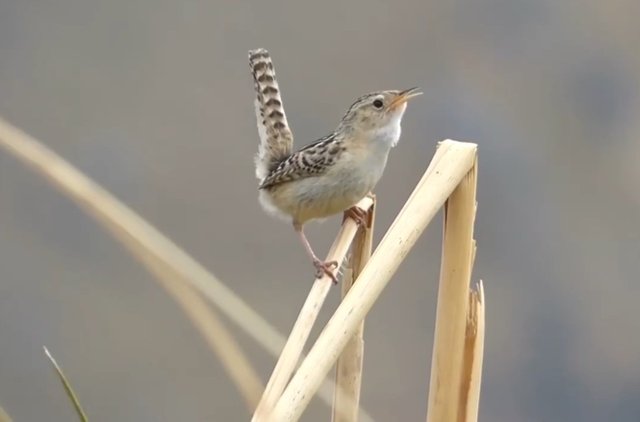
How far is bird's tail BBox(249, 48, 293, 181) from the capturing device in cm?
244

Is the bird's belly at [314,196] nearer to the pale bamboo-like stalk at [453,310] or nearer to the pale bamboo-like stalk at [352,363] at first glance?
the pale bamboo-like stalk at [352,363]

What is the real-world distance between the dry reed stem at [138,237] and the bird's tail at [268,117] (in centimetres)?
169

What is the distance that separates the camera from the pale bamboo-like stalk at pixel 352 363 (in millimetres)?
1314

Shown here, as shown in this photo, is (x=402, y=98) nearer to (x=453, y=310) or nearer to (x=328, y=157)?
(x=328, y=157)

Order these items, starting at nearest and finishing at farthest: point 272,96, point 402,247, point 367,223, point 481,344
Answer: point 402,247, point 481,344, point 367,223, point 272,96

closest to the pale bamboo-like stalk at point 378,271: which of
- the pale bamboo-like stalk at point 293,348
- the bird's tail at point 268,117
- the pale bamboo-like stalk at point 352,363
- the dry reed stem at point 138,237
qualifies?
the pale bamboo-like stalk at point 293,348

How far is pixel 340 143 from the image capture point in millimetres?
2361

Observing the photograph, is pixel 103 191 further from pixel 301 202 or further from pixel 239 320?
pixel 301 202

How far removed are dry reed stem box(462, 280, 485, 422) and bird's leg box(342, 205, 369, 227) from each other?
447 millimetres

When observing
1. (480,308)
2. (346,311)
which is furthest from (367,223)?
(346,311)

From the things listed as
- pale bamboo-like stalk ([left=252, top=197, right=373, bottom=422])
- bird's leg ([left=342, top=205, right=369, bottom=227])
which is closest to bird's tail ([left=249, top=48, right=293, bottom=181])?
bird's leg ([left=342, top=205, right=369, bottom=227])

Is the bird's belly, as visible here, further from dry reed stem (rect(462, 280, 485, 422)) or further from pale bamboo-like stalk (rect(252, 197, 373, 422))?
dry reed stem (rect(462, 280, 485, 422))

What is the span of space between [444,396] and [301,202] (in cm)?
116

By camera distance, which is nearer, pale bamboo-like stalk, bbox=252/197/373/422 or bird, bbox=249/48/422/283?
pale bamboo-like stalk, bbox=252/197/373/422
